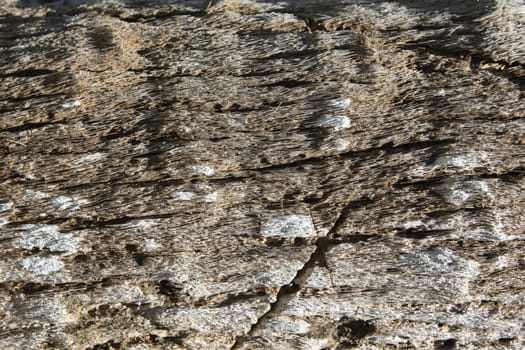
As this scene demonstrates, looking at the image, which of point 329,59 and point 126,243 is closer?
point 126,243

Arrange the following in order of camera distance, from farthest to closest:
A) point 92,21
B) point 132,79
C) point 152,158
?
point 92,21
point 132,79
point 152,158

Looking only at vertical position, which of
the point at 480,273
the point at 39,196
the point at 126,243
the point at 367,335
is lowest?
the point at 367,335

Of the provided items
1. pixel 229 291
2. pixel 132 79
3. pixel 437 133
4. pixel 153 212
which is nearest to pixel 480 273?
pixel 437 133

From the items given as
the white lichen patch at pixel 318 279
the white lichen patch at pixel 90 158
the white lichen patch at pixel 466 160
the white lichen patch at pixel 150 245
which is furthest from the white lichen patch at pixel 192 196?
the white lichen patch at pixel 466 160

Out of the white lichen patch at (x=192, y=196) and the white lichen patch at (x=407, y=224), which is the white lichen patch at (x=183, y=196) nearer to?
the white lichen patch at (x=192, y=196)

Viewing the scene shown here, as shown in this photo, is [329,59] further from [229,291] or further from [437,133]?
[229,291]

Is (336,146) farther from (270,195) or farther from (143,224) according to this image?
(143,224)
